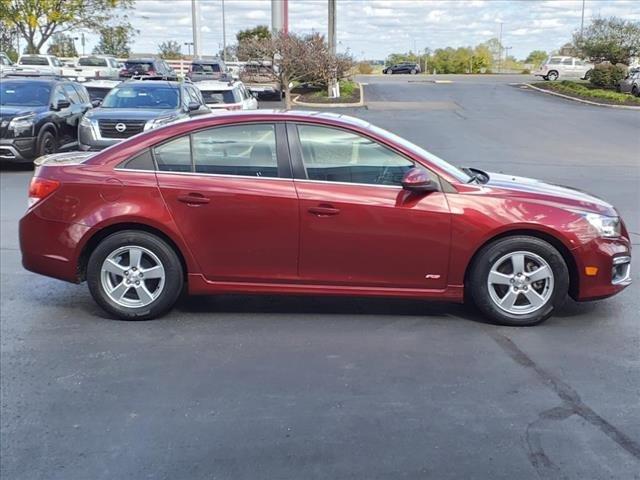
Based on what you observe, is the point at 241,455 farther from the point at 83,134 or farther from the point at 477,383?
the point at 83,134

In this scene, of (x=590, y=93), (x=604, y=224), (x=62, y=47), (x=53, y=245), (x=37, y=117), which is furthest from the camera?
(x=62, y=47)

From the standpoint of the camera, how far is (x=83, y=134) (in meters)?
14.1

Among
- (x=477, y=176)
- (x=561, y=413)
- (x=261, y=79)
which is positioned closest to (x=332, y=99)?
(x=261, y=79)

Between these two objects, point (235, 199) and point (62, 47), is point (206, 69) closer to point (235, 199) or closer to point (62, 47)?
point (62, 47)

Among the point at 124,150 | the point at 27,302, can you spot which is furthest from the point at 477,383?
the point at 27,302

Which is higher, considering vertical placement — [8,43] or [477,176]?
[8,43]

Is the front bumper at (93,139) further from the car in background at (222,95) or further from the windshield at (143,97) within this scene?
the car in background at (222,95)

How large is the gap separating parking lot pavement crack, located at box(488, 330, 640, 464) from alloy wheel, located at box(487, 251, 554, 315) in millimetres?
479

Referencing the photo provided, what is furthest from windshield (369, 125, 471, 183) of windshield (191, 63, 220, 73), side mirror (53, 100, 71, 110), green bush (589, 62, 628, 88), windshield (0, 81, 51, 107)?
windshield (191, 63, 220, 73)

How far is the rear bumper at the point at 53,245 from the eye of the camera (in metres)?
5.47

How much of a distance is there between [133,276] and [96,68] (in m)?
38.1

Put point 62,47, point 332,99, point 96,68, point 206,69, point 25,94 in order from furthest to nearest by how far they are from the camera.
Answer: point 62,47, point 96,68, point 206,69, point 332,99, point 25,94

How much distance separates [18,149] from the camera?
13.5 meters

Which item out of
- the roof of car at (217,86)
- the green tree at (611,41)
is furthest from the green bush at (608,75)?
the roof of car at (217,86)
